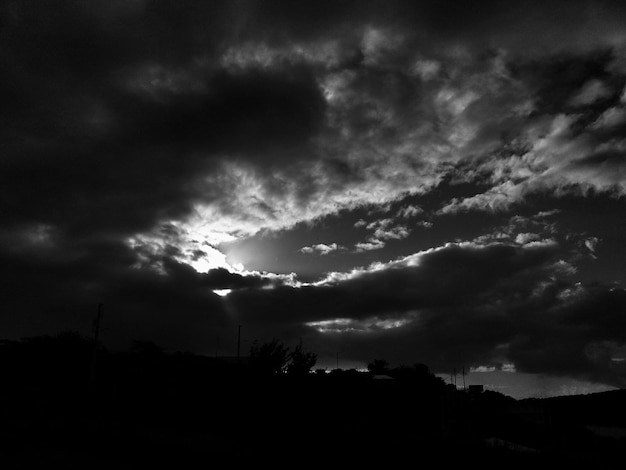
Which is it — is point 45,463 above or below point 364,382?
below

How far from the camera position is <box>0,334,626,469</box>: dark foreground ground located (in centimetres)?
2059

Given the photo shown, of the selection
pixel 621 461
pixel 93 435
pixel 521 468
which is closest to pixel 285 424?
pixel 93 435

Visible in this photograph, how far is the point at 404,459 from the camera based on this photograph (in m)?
22.4

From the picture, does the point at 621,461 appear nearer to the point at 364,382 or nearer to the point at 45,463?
the point at 364,382

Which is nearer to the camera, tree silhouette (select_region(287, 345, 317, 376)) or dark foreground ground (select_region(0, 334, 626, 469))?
dark foreground ground (select_region(0, 334, 626, 469))

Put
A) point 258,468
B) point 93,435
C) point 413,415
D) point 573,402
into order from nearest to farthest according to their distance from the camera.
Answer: point 258,468 < point 93,435 < point 413,415 < point 573,402

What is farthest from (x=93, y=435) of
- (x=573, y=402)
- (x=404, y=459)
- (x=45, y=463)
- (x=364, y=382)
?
(x=573, y=402)

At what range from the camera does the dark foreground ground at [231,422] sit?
20594mm

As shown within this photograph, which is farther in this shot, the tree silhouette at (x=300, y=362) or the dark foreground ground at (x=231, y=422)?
the tree silhouette at (x=300, y=362)

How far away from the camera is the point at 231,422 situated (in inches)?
1276

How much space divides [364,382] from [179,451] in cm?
3306

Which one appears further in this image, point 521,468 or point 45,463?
point 521,468

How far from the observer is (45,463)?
1622 centimetres

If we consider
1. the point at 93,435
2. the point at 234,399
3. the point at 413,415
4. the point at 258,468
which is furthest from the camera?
the point at 413,415
